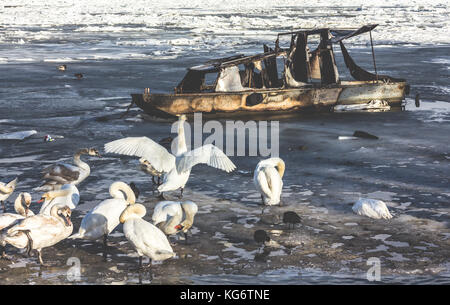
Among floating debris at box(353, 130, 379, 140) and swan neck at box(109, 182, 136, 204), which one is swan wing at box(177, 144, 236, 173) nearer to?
swan neck at box(109, 182, 136, 204)

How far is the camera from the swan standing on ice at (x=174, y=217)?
31.6 feet

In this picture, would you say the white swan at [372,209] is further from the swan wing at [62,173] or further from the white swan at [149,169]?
the swan wing at [62,173]

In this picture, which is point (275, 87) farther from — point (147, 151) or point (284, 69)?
point (147, 151)

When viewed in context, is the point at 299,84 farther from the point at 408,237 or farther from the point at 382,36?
the point at 382,36

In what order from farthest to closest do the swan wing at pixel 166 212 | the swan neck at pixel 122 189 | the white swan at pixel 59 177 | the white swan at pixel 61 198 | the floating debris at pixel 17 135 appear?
the floating debris at pixel 17 135 < the white swan at pixel 59 177 < the white swan at pixel 61 198 < the swan neck at pixel 122 189 < the swan wing at pixel 166 212

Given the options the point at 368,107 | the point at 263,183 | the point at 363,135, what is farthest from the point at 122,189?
the point at 368,107

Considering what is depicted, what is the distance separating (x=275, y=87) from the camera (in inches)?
838

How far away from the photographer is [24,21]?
6381 cm

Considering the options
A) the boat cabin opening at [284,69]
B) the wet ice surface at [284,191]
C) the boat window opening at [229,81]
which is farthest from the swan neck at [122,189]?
the boat window opening at [229,81]

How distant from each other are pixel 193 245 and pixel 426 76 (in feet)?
67.5

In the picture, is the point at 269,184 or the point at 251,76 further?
the point at 251,76

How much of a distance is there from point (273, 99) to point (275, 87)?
142cm

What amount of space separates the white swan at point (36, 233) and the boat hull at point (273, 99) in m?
10.2

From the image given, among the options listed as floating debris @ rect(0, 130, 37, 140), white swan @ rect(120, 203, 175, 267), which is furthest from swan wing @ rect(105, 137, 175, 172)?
floating debris @ rect(0, 130, 37, 140)
